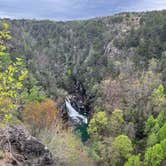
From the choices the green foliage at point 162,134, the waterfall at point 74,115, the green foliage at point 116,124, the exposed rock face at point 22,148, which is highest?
the exposed rock face at point 22,148

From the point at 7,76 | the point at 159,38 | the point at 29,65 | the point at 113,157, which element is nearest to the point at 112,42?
the point at 159,38

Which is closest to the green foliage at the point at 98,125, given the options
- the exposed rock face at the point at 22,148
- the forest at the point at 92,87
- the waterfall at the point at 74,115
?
the forest at the point at 92,87

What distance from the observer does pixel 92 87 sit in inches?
3433

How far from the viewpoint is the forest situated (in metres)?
26.3

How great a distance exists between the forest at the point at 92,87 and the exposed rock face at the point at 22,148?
1.95 feet

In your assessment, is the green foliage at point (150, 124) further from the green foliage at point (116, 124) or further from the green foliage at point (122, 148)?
the green foliage at point (122, 148)

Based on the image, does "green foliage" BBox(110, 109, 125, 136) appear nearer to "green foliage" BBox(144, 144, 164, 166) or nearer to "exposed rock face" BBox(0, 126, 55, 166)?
"green foliage" BBox(144, 144, 164, 166)

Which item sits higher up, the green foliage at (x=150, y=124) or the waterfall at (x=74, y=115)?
the green foliage at (x=150, y=124)

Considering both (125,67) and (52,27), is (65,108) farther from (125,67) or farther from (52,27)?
(52,27)

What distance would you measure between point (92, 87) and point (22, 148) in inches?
2818

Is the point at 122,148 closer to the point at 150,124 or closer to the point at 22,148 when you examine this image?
the point at 150,124

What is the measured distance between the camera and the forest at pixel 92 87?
86.3ft

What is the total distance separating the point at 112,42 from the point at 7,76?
102147mm

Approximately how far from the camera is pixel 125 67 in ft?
289
